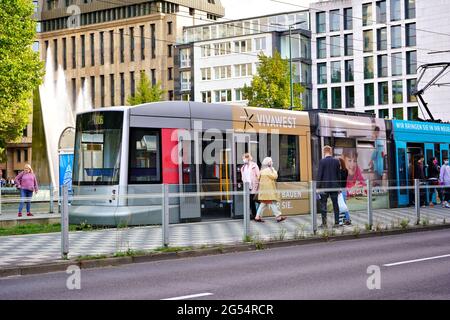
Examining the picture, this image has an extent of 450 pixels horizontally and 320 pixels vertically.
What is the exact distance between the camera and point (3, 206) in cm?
1744

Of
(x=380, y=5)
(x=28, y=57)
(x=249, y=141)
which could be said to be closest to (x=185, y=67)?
(x=380, y=5)

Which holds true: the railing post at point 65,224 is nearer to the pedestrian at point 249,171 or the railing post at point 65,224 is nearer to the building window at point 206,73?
the pedestrian at point 249,171

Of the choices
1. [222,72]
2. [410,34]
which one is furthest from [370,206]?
[222,72]

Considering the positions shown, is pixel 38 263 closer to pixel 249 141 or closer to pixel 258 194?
pixel 258 194

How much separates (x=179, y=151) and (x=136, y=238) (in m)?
6.16

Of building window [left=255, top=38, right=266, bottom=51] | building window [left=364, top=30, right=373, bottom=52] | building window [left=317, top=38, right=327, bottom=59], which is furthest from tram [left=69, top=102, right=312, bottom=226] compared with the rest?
building window [left=255, top=38, right=266, bottom=51]

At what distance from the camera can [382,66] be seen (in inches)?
3278

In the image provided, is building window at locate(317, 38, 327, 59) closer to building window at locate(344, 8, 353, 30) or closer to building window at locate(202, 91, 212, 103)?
building window at locate(344, 8, 353, 30)

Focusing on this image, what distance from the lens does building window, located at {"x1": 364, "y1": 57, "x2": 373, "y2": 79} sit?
275 ft

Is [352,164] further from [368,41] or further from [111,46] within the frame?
[111,46]

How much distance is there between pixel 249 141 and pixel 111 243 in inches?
355

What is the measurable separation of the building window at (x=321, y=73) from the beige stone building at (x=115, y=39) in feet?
63.2

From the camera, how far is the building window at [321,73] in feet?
287

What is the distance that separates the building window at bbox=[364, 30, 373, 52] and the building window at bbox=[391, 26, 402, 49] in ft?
7.68
